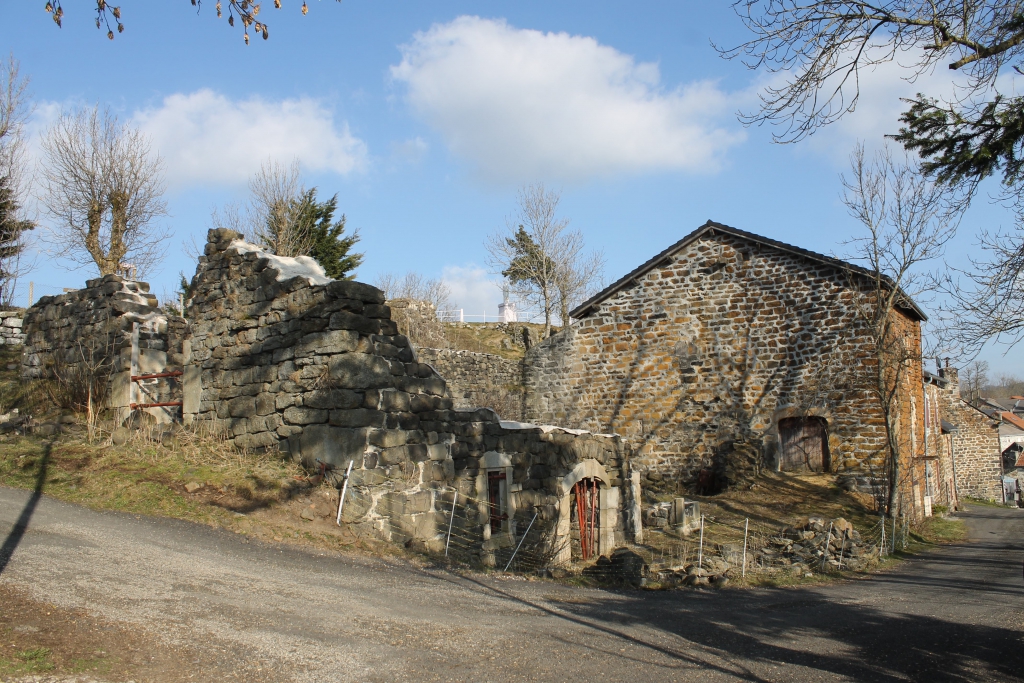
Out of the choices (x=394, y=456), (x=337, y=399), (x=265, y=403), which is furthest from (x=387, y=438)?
(x=265, y=403)

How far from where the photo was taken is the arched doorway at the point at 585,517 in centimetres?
1215

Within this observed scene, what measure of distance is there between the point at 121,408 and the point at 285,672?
8844mm

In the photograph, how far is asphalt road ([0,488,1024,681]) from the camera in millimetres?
5176

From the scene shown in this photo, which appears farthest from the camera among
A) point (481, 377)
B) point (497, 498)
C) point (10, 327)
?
point (481, 377)

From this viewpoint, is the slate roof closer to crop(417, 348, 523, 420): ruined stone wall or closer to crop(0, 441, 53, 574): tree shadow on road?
crop(417, 348, 523, 420): ruined stone wall

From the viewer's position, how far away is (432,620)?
6246 mm

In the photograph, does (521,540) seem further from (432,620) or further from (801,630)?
(432,620)

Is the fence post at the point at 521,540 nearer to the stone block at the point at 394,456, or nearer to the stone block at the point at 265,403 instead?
the stone block at the point at 394,456

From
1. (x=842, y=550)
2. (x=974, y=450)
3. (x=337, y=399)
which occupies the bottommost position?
(x=842, y=550)

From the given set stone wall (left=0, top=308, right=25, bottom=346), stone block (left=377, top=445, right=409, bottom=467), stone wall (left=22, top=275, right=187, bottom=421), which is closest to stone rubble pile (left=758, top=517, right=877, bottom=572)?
stone block (left=377, top=445, right=409, bottom=467)

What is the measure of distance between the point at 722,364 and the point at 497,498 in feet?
32.3

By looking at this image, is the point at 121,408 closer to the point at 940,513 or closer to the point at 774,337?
the point at 774,337

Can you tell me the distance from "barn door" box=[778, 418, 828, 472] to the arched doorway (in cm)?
706

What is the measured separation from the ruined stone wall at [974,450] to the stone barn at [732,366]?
1945cm
